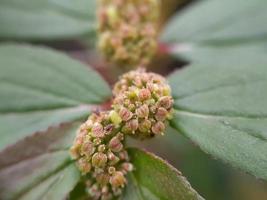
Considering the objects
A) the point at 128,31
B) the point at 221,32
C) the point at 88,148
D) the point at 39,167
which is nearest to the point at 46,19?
the point at 128,31

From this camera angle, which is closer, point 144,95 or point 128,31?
point 144,95

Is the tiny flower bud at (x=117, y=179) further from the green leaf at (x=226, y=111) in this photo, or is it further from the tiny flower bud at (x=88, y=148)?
the green leaf at (x=226, y=111)

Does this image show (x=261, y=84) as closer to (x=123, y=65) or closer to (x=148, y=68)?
(x=123, y=65)

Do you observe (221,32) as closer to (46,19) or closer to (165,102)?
(46,19)

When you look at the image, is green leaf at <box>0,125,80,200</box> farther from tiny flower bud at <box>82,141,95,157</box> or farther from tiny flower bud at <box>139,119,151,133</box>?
tiny flower bud at <box>139,119,151,133</box>

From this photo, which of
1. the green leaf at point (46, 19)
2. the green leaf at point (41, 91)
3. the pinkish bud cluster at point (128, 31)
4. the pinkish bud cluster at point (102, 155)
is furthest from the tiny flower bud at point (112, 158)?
the green leaf at point (46, 19)

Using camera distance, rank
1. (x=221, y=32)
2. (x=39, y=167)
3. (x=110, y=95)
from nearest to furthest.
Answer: (x=39, y=167), (x=110, y=95), (x=221, y=32)

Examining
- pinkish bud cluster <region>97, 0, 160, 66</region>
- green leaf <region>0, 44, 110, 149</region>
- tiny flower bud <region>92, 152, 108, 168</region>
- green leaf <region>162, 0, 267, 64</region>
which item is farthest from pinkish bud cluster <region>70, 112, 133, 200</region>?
green leaf <region>162, 0, 267, 64</region>
